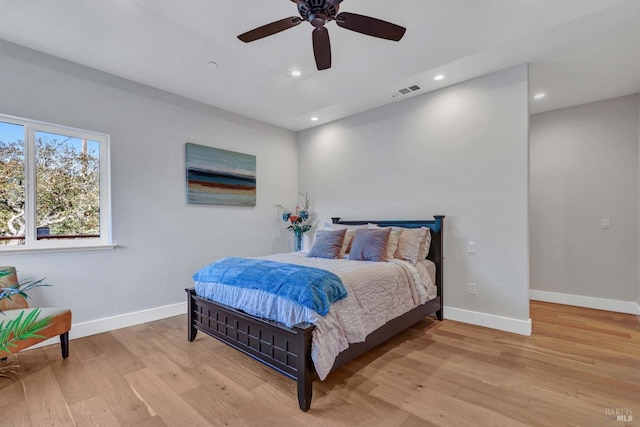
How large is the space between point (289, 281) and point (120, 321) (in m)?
2.40

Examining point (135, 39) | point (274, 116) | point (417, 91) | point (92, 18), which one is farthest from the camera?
point (274, 116)

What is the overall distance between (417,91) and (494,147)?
115cm

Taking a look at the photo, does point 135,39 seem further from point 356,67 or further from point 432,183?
point 432,183

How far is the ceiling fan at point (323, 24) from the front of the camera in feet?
6.13

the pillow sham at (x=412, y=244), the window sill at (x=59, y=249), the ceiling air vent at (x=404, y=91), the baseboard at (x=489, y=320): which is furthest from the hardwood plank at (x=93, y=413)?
the ceiling air vent at (x=404, y=91)

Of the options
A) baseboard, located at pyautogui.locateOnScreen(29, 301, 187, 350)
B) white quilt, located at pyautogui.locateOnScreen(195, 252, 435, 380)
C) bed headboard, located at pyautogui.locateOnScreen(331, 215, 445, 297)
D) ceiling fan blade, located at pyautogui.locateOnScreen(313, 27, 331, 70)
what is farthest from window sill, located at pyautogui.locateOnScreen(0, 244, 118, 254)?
bed headboard, located at pyautogui.locateOnScreen(331, 215, 445, 297)

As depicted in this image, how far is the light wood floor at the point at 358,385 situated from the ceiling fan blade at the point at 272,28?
2.52 meters

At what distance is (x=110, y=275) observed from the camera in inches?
128

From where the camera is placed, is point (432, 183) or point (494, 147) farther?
point (432, 183)

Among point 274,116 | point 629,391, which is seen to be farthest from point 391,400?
point 274,116

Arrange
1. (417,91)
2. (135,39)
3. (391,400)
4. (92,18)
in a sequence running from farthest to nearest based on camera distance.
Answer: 1. (417,91)
2. (135,39)
3. (92,18)
4. (391,400)

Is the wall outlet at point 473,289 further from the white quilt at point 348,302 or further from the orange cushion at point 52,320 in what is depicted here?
the orange cushion at point 52,320

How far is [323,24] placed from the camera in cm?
199

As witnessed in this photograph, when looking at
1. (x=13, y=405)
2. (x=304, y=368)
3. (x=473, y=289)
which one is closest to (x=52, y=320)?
(x=13, y=405)
